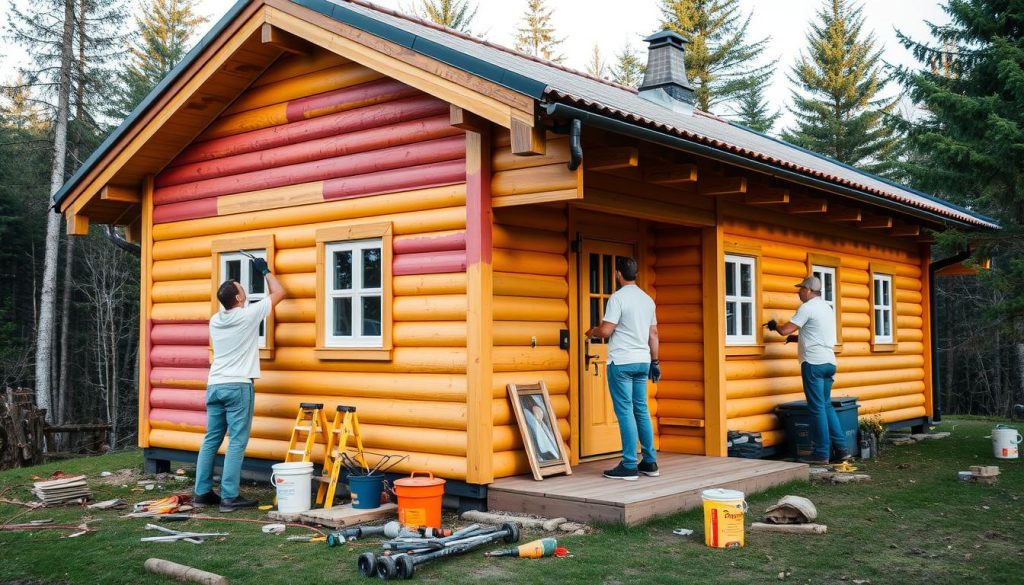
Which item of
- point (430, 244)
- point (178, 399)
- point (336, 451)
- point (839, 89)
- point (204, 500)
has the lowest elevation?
point (204, 500)

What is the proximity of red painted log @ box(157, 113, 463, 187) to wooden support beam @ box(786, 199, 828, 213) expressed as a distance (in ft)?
Result: 16.0

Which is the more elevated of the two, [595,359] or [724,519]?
[595,359]

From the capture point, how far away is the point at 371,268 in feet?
27.6

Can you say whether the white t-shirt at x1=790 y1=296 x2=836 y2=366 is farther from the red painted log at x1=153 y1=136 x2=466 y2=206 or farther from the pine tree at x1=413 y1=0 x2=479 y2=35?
the pine tree at x1=413 y1=0 x2=479 y2=35

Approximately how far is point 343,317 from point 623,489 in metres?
3.20

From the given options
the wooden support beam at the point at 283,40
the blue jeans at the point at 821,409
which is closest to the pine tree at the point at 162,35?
the wooden support beam at the point at 283,40

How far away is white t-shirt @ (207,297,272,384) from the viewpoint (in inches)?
322

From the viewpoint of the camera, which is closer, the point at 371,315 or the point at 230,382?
the point at 230,382

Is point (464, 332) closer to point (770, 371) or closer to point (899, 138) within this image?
point (770, 371)

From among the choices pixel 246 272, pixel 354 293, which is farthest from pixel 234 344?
pixel 246 272

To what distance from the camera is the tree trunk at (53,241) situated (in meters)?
21.0

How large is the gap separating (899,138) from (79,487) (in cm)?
2937

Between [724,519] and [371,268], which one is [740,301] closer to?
[371,268]

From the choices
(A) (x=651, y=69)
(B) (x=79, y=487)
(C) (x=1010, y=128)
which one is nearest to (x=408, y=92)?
(B) (x=79, y=487)
